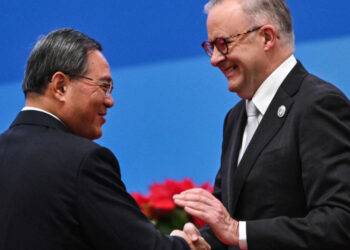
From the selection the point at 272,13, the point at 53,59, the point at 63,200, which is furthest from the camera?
the point at 272,13

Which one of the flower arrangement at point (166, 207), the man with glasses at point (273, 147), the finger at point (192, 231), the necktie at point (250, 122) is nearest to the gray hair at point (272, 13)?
the man with glasses at point (273, 147)

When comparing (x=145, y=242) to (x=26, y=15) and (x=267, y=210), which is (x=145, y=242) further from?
(x=26, y=15)

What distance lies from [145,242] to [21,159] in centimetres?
44

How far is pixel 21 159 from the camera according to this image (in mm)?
1746

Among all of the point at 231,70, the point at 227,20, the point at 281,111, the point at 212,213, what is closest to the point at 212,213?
the point at 212,213

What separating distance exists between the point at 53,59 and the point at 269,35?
70 cm

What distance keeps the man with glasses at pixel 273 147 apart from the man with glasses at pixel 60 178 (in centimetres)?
Answer: 22

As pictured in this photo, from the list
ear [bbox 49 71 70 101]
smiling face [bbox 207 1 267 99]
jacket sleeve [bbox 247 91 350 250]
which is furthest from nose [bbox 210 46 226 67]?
ear [bbox 49 71 70 101]

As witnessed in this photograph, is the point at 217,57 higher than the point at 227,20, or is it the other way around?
the point at 227,20

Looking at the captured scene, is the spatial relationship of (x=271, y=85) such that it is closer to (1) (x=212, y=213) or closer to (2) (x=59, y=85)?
(1) (x=212, y=213)

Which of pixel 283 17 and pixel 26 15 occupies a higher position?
pixel 26 15

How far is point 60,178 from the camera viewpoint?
66.5 inches

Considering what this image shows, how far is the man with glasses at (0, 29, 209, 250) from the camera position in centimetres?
168

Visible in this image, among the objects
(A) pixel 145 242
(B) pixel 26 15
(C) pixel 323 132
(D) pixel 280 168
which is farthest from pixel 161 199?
(B) pixel 26 15
